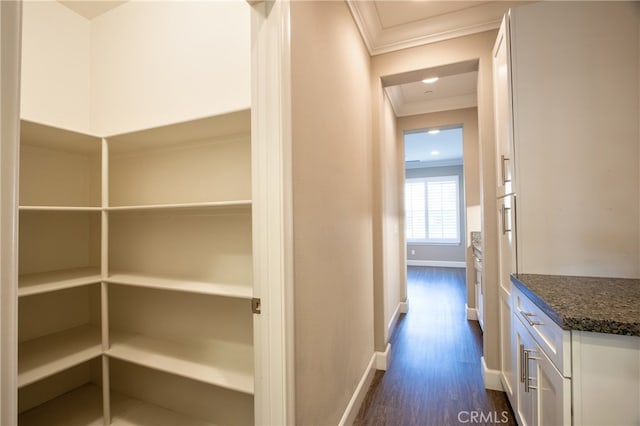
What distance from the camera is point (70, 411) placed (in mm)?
1795

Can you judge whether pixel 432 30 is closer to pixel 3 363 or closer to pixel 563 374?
pixel 563 374

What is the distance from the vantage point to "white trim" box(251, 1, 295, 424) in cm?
110

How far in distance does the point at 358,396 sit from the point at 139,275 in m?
1.62

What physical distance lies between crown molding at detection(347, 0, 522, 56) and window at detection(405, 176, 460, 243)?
5.29 m

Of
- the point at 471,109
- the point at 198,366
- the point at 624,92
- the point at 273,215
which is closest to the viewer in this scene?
the point at 273,215

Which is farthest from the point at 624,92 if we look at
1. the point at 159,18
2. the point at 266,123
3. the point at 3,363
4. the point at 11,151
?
the point at 159,18

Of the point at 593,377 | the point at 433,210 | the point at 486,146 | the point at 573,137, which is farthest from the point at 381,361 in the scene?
the point at 433,210

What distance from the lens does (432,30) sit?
2.22 m

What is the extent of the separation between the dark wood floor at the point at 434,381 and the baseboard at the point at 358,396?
5 centimetres

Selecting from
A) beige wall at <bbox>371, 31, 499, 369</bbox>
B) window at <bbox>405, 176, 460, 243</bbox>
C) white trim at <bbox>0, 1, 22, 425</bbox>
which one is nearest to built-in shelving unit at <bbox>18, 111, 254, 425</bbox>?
white trim at <bbox>0, 1, 22, 425</bbox>

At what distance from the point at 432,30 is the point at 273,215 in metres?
2.07

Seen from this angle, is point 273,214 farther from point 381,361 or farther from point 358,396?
point 381,361

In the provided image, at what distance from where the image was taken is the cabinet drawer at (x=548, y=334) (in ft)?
3.07

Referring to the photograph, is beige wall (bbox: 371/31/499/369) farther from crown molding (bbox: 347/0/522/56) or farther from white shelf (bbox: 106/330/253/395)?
white shelf (bbox: 106/330/253/395)
